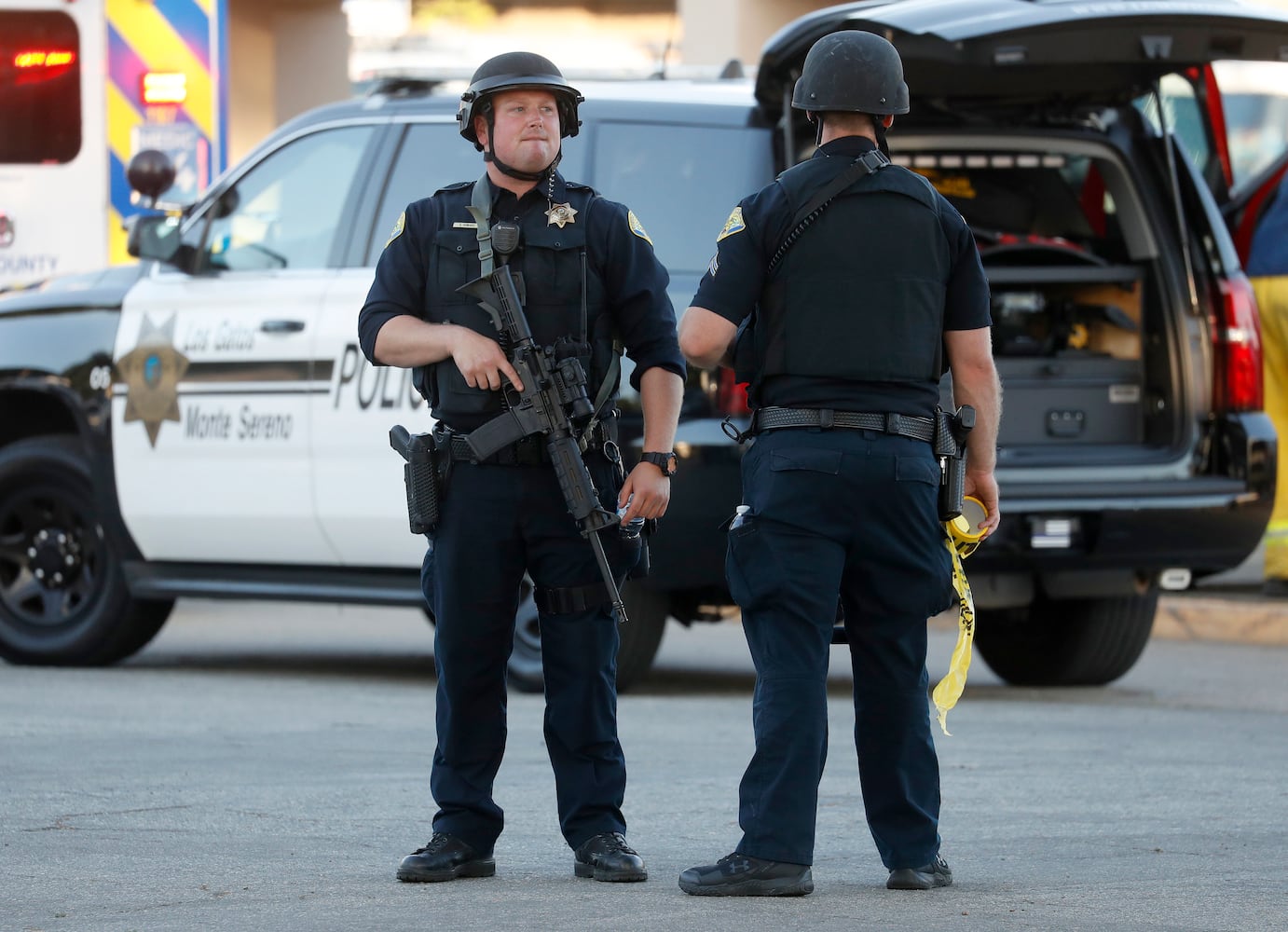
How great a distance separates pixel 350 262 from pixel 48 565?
1.78m

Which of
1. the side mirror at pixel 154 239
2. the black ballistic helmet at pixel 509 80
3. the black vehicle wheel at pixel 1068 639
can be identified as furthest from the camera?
the black vehicle wheel at pixel 1068 639

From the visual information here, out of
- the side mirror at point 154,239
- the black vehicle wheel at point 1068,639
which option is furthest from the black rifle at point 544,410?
the black vehicle wheel at point 1068,639

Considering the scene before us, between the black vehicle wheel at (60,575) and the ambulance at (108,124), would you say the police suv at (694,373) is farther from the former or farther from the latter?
the ambulance at (108,124)

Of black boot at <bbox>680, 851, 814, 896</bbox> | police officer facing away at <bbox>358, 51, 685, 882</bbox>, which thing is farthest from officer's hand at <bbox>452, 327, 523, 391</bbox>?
black boot at <bbox>680, 851, 814, 896</bbox>

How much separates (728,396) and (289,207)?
6.29 ft

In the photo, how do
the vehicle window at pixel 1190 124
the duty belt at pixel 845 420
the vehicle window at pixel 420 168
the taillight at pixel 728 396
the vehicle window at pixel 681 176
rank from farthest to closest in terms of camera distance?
1. the vehicle window at pixel 1190 124
2. the vehicle window at pixel 420 168
3. the vehicle window at pixel 681 176
4. the taillight at pixel 728 396
5. the duty belt at pixel 845 420

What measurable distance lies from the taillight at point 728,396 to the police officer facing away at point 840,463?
254 cm

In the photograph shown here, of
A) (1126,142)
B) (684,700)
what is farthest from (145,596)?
(1126,142)

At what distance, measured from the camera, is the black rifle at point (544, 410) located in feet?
15.9

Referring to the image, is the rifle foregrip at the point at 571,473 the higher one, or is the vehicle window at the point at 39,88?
the vehicle window at the point at 39,88

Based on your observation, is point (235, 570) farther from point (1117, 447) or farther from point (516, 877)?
point (516, 877)

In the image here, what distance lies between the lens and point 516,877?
493cm

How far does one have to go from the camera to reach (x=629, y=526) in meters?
4.98

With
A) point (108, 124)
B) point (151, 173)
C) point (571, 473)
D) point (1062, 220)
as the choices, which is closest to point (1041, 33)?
point (1062, 220)
